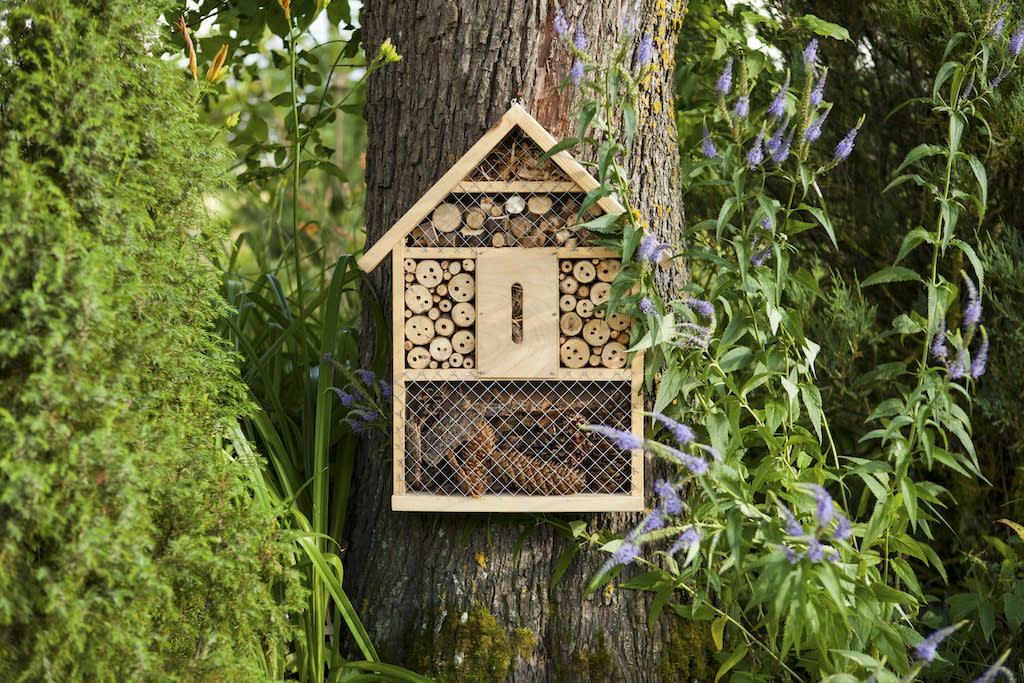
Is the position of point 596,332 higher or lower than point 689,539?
higher

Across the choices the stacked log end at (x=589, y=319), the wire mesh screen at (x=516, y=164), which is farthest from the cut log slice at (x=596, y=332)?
the wire mesh screen at (x=516, y=164)

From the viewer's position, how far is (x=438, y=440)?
2035 millimetres

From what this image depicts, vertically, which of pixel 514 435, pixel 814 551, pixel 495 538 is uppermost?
pixel 514 435

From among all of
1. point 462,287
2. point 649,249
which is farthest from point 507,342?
point 649,249

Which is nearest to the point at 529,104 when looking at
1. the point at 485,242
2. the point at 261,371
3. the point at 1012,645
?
the point at 485,242

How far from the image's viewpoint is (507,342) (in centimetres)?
198

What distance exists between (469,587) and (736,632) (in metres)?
0.73

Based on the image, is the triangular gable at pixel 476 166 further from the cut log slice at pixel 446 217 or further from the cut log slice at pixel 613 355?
the cut log slice at pixel 613 355

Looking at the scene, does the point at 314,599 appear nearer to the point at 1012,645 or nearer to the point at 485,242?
the point at 485,242

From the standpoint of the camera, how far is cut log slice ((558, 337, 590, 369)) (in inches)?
78.8

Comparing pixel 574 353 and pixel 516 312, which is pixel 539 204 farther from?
pixel 574 353

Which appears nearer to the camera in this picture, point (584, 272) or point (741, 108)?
point (741, 108)

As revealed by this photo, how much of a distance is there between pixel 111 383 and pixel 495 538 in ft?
3.42

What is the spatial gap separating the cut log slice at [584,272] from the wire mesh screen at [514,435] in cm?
26
